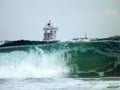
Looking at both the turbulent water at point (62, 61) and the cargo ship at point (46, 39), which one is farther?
the turbulent water at point (62, 61)

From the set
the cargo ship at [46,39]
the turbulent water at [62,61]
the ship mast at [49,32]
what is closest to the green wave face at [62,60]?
the turbulent water at [62,61]

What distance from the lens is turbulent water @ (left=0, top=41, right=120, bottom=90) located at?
5.05 meters

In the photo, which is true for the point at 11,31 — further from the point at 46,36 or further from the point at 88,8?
the point at 88,8

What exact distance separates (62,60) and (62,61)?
0.06 feet

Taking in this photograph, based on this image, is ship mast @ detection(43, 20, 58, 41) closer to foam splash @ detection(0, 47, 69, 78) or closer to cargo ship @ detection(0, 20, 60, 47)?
cargo ship @ detection(0, 20, 60, 47)

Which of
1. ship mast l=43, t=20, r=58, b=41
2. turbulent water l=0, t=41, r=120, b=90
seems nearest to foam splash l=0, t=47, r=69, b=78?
turbulent water l=0, t=41, r=120, b=90

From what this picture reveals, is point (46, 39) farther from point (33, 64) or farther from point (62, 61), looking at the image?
point (62, 61)

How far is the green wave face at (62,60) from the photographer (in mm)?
5113

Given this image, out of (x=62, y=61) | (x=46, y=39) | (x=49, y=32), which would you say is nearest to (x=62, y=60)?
(x=62, y=61)

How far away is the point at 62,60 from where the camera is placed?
216 inches

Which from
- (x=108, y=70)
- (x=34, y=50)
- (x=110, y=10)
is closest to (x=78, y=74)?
(x=108, y=70)

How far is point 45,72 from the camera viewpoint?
500 centimetres

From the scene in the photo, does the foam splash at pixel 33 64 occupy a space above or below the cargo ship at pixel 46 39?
below

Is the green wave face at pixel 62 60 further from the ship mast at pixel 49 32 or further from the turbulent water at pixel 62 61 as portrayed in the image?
the ship mast at pixel 49 32
